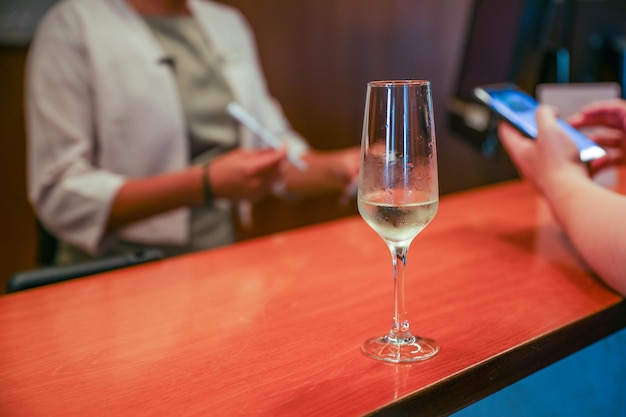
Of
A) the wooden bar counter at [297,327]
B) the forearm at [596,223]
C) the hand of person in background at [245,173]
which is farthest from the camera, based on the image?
the hand of person in background at [245,173]

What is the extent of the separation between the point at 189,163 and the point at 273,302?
3.39 feet

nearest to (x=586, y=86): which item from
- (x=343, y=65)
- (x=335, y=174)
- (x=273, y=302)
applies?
(x=335, y=174)

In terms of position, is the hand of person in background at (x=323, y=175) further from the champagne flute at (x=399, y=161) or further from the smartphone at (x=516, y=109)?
the champagne flute at (x=399, y=161)

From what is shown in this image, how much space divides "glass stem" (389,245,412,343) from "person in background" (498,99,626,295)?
0.33 m

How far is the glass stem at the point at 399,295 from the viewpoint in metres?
0.77

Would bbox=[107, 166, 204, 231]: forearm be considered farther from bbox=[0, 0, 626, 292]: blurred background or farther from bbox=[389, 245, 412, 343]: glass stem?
bbox=[389, 245, 412, 343]: glass stem

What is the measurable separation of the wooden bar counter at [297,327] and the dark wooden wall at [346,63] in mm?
1856

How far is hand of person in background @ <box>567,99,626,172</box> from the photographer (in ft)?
4.22

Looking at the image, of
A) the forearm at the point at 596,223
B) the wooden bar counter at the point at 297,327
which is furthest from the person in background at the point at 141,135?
the forearm at the point at 596,223

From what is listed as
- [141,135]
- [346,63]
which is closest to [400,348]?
[141,135]

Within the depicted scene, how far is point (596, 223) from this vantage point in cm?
94

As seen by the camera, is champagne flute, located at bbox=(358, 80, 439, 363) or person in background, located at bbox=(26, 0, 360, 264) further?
person in background, located at bbox=(26, 0, 360, 264)

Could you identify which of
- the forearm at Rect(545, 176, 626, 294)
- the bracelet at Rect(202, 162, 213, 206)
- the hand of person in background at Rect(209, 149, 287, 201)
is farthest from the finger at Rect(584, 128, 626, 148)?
the bracelet at Rect(202, 162, 213, 206)

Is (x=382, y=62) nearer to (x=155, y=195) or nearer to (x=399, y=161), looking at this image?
(x=155, y=195)
